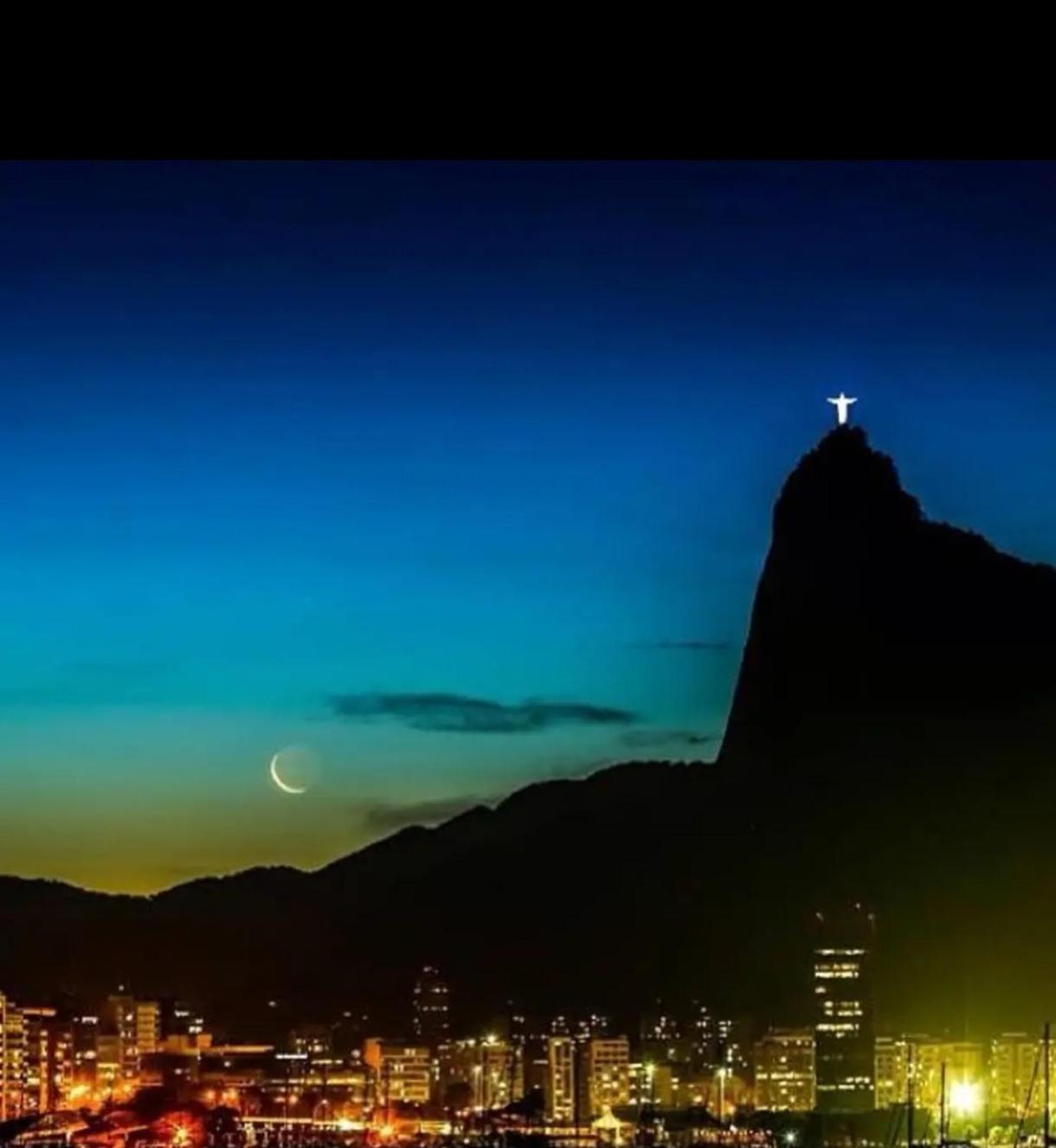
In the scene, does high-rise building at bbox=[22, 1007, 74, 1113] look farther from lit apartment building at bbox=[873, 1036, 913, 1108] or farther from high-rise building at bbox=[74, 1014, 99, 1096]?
lit apartment building at bbox=[873, 1036, 913, 1108]

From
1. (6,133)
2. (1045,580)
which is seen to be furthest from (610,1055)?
(6,133)

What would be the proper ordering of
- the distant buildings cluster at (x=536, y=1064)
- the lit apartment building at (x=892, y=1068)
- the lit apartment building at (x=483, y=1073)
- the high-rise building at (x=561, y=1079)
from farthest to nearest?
the lit apartment building at (x=483, y=1073) < the high-rise building at (x=561, y=1079) < the lit apartment building at (x=892, y=1068) < the distant buildings cluster at (x=536, y=1064)

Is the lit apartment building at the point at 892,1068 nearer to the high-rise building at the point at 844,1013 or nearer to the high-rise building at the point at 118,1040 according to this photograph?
the high-rise building at the point at 844,1013

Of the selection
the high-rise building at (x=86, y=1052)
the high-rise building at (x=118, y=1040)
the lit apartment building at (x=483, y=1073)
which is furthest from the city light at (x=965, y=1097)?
the high-rise building at (x=86, y=1052)

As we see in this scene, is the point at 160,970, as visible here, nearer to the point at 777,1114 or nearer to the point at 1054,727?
the point at 777,1114

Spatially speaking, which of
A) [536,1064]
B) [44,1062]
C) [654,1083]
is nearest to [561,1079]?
[536,1064]

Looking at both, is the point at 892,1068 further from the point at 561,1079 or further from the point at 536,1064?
the point at 536,1064

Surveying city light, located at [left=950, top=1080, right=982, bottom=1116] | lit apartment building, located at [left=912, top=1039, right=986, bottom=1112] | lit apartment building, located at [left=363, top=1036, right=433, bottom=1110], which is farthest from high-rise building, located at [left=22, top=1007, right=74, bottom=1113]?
city light, located at [left=950, top=1080, right=982, bottom=1116]
